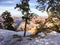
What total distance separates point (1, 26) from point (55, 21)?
12.1 ft

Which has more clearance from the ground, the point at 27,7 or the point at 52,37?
the point at 27,7

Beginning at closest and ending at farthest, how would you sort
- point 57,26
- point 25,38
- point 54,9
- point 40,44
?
point 40,44, point 25,38, point 54,9, point 57,26

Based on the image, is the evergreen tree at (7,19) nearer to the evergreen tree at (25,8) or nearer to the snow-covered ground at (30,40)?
the snow-covered ground at (30,40)

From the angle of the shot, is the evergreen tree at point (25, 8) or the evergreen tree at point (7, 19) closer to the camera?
the evergreen tree at point (25, 8)

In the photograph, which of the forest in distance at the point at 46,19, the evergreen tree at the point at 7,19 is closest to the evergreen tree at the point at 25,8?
the forest in distance at the point at 46,19

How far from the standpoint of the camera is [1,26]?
434 inches

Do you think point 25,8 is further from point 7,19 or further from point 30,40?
point 7,19

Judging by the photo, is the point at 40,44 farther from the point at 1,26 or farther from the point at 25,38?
the point at 1,26

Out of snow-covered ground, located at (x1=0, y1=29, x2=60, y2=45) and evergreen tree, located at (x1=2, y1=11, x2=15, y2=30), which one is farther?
evergreen tree, located at (x1=2, y1=11, x2=15, y2=30)

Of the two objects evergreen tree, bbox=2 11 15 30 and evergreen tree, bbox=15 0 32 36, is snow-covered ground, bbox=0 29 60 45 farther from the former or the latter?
evergreen tree, bbox=2 11 15 30

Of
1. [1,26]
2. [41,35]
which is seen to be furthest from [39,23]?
[1,26]

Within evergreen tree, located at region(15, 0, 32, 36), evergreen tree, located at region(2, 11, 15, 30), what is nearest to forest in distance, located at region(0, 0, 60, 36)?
evergreen tree, located at region(15, 0, 32, 36)

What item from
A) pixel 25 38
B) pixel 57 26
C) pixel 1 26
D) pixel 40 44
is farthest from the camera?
pixel 1 26

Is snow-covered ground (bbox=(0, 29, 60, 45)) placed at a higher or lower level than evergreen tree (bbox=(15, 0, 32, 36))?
lower
